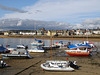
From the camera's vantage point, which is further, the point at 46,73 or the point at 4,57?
the point at 4,57

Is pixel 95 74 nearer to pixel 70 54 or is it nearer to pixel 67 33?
pixel 70 54

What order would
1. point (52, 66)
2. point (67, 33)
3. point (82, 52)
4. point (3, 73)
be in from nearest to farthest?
point (3, 73), point (52, 66), point (82, 52), point (67, 33)

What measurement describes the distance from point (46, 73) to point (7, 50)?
72.9 feet

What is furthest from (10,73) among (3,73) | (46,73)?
(46,73)

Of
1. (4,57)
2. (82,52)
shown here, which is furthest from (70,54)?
(4,57)

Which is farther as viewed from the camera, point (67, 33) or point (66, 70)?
point (67, 33)

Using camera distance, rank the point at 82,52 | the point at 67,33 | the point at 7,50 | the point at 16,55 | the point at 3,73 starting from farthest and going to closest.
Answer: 1. the point at 67,33
2. the point at 7,50
3. the point at 82,52
4. the point at 16,55
5. the point at 3,73

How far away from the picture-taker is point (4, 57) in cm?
2678

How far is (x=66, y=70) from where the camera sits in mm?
18484

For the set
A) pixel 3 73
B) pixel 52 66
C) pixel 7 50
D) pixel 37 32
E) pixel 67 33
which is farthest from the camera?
pixel 37 32

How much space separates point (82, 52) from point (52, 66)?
14.4 m

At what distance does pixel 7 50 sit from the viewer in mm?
37031

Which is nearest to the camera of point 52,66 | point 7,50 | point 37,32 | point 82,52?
point 52,66

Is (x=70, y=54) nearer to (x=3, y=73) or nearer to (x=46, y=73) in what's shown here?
(x=46, y=73)
